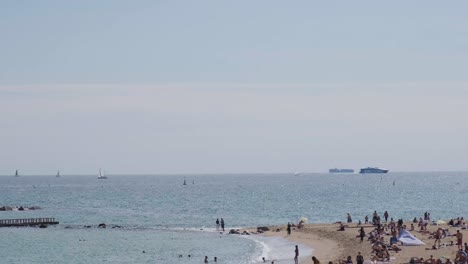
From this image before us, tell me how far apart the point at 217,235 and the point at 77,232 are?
53.9 feet

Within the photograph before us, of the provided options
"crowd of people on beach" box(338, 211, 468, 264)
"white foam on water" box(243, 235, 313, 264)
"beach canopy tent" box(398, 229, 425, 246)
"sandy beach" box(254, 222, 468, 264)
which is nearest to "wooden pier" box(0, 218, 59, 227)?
"sandy beach" box(254, 222, 468, 264)

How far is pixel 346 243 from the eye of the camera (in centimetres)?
5447

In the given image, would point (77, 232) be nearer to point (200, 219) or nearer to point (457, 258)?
point (200, 219)

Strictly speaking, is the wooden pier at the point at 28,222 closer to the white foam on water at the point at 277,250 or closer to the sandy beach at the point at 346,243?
the sandy beach at the point at 346,243

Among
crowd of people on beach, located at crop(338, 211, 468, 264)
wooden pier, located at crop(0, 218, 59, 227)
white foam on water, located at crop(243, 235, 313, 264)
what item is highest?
crowd of people on beach, located at crop(338, 211, 468, 264)

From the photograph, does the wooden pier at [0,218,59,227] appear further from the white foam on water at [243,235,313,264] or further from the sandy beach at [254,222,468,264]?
the white foam on water at [243,235,313,264]

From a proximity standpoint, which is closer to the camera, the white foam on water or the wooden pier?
the white foam on water

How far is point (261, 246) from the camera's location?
2287 inches

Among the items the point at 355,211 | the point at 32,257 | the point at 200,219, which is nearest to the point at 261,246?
the point at 32,257

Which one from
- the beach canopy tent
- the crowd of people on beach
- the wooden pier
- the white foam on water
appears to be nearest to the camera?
the crowd of people on beach

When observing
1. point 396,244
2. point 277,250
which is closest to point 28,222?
point 277,250

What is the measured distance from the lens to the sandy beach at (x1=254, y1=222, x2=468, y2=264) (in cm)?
4367

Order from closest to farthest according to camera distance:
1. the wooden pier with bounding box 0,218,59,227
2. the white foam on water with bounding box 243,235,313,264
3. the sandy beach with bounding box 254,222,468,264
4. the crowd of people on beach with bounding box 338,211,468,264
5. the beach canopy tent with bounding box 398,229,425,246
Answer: the crowd of people on beach with bounding box 338,211,468,264
the sandy beach with bounding box 254,222,468,264
the beach canopy tent with bounding box 398,229,425,246
the white foam on water with bounding box 243,235,313,264
the wooden pier with bounding box 0,218,59,227

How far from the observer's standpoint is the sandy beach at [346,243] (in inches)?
1719
